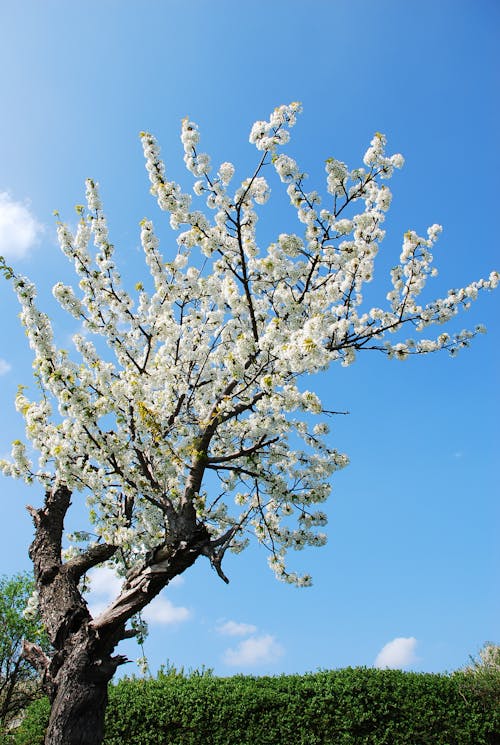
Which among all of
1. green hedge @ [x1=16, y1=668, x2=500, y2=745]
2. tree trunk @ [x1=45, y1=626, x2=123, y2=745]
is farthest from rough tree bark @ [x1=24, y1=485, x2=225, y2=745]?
green hedge @ [x1=16, y1=668, x2=500, y2=745]

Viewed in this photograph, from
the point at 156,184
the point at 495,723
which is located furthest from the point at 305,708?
the point at 156,184

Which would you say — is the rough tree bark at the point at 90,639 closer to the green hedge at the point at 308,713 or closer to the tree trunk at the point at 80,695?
the tree trunk at the point at 80,695

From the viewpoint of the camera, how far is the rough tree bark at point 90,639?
24.5 feet

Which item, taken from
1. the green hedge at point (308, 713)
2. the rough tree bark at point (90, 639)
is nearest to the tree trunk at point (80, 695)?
the rough tree bark at point (90, 639)

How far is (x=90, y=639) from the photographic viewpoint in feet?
25.7

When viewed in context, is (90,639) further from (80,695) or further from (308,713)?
(308,713)

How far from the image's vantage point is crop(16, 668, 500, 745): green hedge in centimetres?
943

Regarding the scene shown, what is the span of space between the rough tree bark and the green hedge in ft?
7.88

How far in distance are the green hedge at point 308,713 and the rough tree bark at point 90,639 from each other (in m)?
2.40

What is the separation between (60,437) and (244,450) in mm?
2715

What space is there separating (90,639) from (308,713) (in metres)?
4.02

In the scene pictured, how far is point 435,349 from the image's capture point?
9555 millimetres

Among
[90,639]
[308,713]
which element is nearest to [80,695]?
[90,639]

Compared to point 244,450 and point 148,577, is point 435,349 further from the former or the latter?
point 148,577
